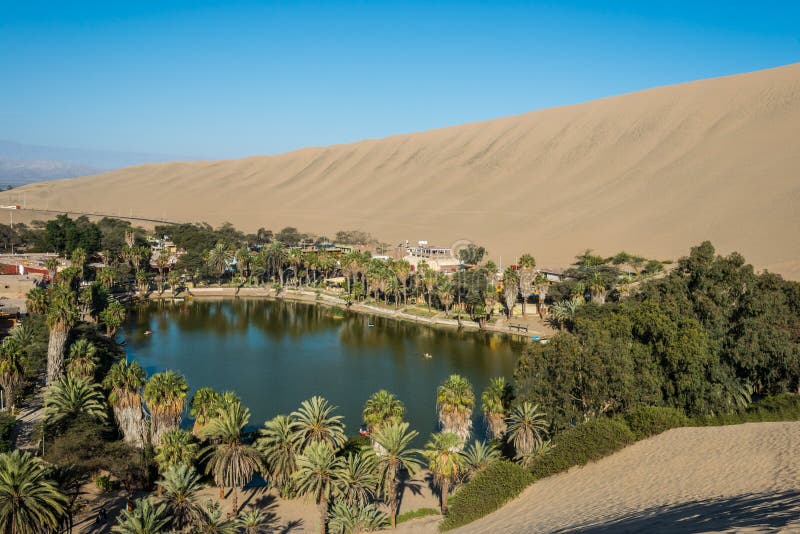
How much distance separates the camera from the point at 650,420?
2062 cm

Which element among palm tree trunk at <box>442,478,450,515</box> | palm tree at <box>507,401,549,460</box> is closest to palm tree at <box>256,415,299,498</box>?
palm tree trunk at <box>442,478,450,515</box>

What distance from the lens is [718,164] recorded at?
8288 centimetres

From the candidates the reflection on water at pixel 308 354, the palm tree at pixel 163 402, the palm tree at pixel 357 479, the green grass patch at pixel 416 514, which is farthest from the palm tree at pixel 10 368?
the green grass patch at pixel 416 514

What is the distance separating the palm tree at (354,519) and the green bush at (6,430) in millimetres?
13789

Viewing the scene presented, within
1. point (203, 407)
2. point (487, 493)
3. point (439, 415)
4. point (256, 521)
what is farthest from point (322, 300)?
point (487, 493)

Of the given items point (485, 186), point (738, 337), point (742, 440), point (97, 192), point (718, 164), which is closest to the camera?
point (742, 440)

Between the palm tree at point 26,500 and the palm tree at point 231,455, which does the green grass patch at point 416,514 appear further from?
the palm tree at point 26,500

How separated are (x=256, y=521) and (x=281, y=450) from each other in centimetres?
273

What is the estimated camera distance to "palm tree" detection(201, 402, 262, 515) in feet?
67.3

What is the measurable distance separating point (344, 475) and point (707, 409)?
15397 mm

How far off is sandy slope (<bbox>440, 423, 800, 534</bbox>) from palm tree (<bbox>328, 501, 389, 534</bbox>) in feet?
12.6

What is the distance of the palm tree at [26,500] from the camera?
50.8 feet

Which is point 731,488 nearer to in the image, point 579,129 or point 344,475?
point 344,475

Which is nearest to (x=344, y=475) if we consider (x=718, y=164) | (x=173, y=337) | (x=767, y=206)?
(x=173, y=337)
